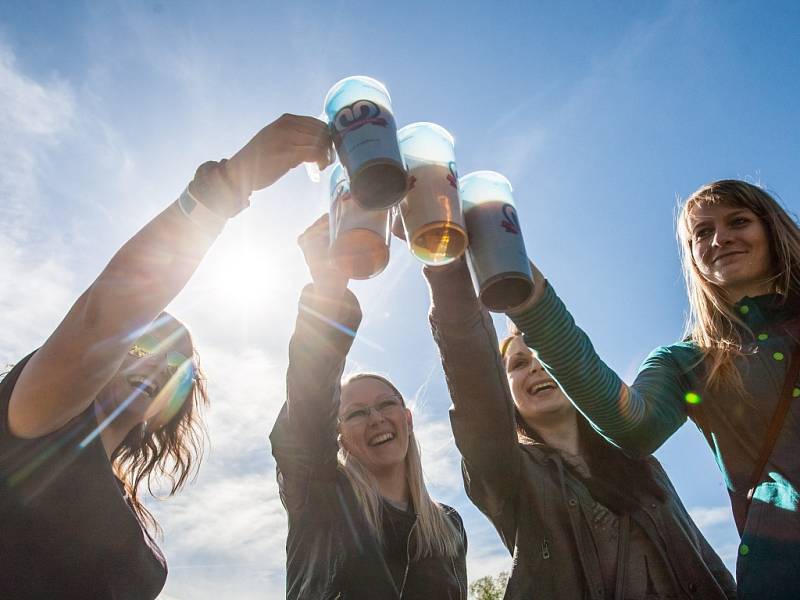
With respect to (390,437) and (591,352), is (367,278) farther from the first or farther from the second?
(390,437)

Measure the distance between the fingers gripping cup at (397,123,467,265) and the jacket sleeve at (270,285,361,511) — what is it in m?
0.99

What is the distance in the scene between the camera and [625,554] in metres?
2.70

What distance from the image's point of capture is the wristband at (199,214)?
7.46 ft

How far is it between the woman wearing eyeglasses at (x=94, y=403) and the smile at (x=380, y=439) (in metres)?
1.90

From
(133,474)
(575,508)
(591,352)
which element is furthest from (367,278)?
(133,474)

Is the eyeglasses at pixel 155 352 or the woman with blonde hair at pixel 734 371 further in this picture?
the eyeglasses at pixel 155 352

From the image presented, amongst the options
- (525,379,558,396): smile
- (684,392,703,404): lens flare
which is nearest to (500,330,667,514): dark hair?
(525,379,558,396): smile

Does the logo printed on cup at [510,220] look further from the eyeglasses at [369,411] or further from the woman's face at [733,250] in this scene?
the eyeglasses at [369,411]

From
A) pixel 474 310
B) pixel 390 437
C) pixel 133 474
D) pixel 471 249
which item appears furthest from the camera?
pixel 390 437

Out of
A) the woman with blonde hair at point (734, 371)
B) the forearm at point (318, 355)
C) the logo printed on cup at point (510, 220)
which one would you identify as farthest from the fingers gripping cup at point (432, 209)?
the forearm at point (318, 355)

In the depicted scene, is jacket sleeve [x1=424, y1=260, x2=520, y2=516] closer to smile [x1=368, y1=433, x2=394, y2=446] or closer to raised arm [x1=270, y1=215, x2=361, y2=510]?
raised arm [x1=270, y1=215, x2=361, y2=510]

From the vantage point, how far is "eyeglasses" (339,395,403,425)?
445cm

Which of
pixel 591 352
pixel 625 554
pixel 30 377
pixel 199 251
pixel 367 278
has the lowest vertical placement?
pixel 625 554

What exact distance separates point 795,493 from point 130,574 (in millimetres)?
2716
